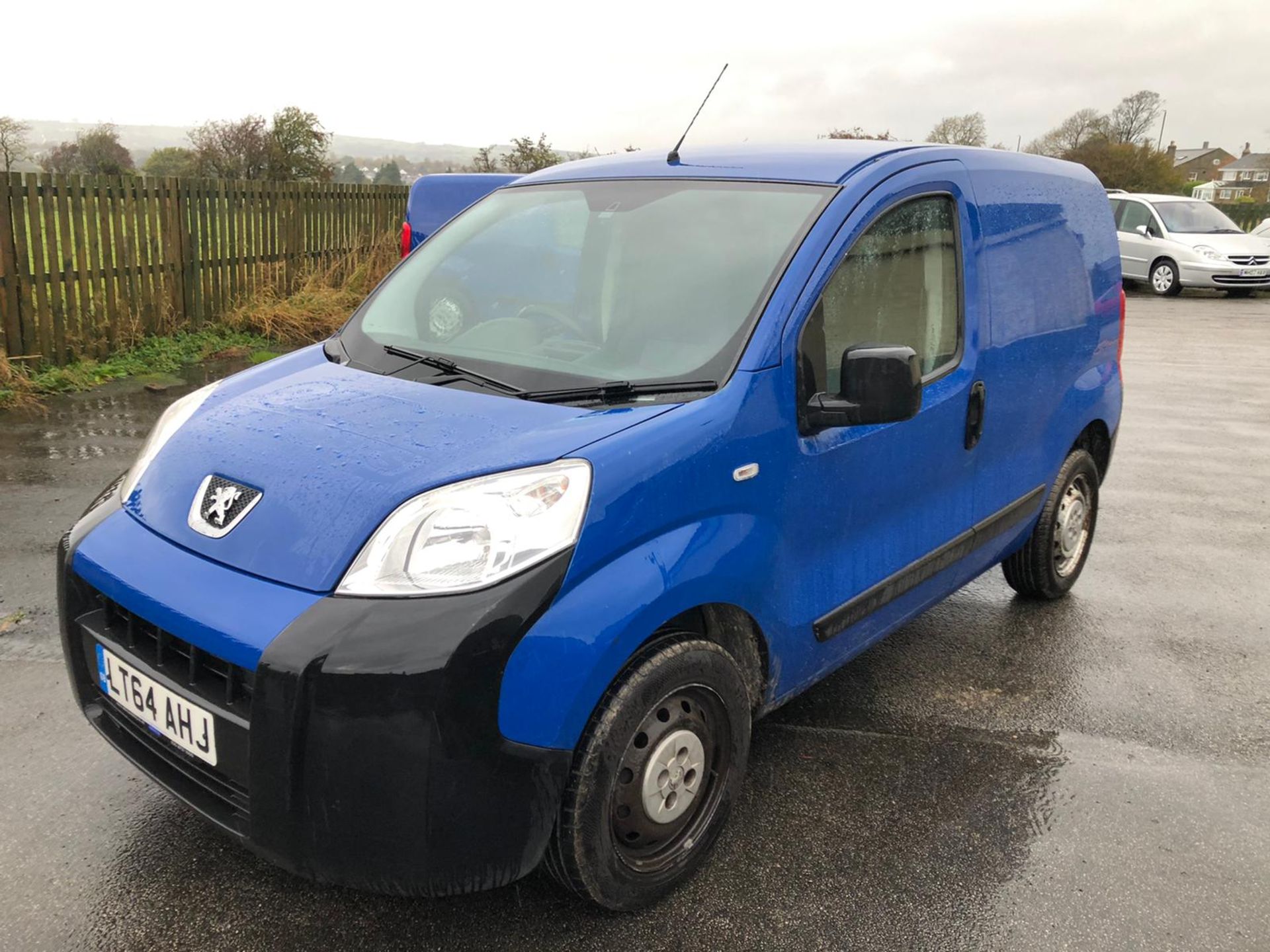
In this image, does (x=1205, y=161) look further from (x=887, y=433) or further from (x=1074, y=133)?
(x=887, y=433)

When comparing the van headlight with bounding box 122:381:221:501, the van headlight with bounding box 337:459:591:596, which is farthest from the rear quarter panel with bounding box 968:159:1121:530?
the van headlight with bounding box 122:381:221:501

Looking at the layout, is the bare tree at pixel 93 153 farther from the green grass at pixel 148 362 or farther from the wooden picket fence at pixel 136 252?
the green grass at pixel 148 362

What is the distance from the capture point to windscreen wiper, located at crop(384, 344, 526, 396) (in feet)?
8.36

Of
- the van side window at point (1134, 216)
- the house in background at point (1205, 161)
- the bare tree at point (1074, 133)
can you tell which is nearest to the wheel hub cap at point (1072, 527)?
the van side window at point (1134, 216)

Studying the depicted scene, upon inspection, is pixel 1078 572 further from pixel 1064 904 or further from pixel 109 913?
pixel 109 913

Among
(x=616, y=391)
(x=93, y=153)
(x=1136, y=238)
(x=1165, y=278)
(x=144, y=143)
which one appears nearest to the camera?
(x=616, y=391)

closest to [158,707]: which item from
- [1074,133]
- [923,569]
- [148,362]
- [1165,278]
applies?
[923,569]

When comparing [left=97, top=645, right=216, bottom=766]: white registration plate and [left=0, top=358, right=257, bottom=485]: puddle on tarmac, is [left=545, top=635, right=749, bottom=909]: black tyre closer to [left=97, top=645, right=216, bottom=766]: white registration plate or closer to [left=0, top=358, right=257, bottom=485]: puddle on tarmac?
[left=97, top=645, right=216, bottom=766]: white registration plate

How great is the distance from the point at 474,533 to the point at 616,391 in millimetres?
597

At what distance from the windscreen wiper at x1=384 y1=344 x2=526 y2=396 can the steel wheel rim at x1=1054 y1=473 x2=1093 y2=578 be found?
265 centimetres

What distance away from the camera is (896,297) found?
2.98m

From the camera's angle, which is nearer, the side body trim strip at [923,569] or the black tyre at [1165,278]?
the side body trim strip at [923,569]

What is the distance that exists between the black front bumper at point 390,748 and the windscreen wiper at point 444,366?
2.25ft

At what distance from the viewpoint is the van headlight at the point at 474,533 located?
6.50 ft
